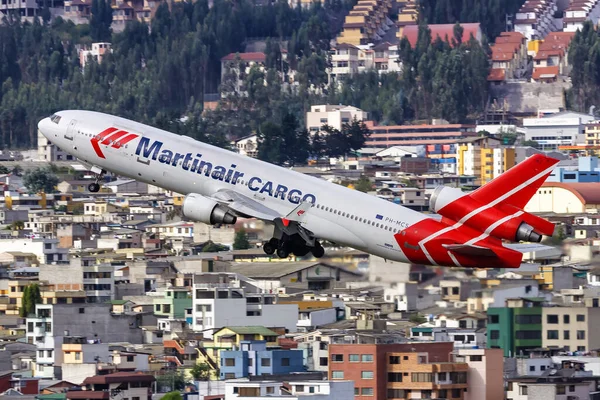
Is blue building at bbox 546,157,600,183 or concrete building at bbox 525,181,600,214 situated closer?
concrete building at bbox 525,181,600,214

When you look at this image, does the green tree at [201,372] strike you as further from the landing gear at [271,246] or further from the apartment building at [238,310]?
the landing gear at [271,246]

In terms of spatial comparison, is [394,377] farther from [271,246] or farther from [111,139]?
[111,139]

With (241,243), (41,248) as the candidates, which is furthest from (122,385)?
(241,243)

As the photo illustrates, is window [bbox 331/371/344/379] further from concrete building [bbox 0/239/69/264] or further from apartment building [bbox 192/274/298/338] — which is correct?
concrete building [bbox 0/239/69/264]

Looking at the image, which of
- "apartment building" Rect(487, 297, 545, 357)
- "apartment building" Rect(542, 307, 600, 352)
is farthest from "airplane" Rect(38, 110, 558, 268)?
"apartment building" Rect(542, 307, 600, 352)

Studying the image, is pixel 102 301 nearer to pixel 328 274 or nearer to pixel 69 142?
pixel 328 274

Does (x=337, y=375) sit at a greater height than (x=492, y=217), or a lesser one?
lesser
